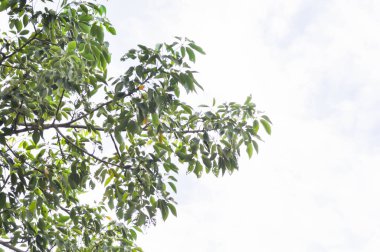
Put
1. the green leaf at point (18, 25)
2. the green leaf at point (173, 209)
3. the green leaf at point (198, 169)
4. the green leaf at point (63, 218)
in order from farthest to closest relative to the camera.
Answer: the green leaf at point (63, 218) < the green leaf at point (18, 25) < the green leaf at point (198, 169) < the green leaf at point (173, 209)

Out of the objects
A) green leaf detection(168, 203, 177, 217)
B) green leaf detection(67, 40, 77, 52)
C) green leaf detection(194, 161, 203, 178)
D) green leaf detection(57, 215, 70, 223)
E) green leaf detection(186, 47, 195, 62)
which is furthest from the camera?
green leaf detection(57, 215, 70, 223)

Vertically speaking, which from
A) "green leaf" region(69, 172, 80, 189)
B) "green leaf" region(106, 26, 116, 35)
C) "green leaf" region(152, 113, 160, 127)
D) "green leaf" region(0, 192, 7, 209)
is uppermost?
"green leaf" region(106, 26, 116, 35)

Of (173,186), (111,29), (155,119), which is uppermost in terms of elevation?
(111,29)

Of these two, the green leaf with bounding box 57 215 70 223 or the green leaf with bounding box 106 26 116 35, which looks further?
the green leaf with bounding box 57 215 70 223

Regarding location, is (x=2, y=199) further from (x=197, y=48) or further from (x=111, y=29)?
(x=197, y=48)

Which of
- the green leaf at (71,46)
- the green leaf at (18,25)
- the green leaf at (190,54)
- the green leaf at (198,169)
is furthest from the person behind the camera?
the green leaf at (18,25)

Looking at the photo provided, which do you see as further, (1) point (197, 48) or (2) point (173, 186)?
(2) point (173, 186)

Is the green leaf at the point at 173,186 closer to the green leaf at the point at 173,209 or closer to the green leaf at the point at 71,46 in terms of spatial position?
the green leaf at the point at 173,209

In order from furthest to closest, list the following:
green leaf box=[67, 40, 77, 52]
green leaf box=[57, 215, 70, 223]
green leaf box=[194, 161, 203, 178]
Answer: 1. green leaf box=[57, 215, 70, 223]
2. green leaf box=[194, 161, 203, 178]
3. green leaf box=[67, 40, 77, 52]

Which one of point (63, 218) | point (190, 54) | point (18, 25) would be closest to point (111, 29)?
point (190, 54)

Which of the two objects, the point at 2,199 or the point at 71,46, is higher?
the point at 71,46

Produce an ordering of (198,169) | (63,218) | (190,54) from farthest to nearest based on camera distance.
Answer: (63,218) < (198,169) < (190,54)

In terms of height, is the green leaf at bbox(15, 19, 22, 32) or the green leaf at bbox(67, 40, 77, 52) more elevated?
the green leaf at bbox(15, 19, 22, 32)

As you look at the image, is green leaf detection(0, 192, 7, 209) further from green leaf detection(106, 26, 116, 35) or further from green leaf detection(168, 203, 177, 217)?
green leaf detection(106, 26, 116, 35)
